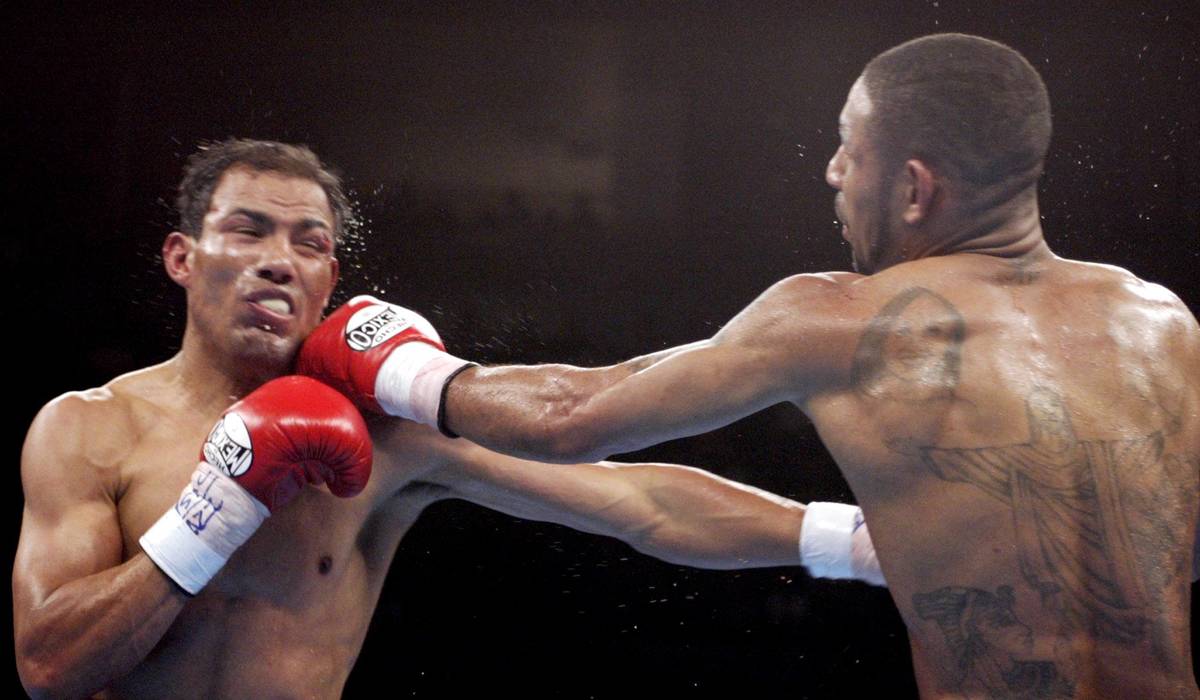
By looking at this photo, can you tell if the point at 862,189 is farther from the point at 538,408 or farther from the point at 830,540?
the point at 830,540

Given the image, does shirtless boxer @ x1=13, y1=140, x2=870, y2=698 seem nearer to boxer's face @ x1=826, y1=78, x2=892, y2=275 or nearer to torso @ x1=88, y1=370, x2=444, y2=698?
torso @ x1=88, y1=370, x2=444, y2=698

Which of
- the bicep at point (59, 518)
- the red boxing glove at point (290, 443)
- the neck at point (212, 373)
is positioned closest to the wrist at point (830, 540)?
the red boxing glove at point (290, 443)

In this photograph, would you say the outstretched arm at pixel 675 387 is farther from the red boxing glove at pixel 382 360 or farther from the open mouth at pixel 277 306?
the open mouth at pixel 277 306

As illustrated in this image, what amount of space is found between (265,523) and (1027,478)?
50.4 inches

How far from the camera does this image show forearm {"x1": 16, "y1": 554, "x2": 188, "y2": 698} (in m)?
1.78

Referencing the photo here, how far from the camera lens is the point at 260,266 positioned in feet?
7.01

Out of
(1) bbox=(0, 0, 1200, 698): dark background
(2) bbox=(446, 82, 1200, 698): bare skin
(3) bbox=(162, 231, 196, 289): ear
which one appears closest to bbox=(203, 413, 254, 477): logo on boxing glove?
(3) bbox=(162, 231, 196, 289): ear

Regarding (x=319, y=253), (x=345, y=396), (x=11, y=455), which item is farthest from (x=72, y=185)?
(x=345, y=396)

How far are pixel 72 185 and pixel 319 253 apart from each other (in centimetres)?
144

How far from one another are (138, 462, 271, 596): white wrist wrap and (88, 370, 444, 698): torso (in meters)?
→ 0.12

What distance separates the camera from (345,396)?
2043 millimetres

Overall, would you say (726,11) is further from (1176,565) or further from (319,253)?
(1176,565)

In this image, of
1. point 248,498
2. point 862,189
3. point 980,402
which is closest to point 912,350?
point 980,402

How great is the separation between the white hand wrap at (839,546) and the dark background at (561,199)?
1.00 metres
